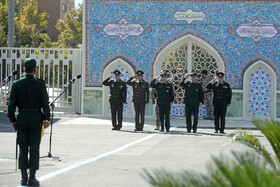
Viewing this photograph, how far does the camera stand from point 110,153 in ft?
37.6

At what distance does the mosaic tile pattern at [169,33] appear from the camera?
2209 centimetres

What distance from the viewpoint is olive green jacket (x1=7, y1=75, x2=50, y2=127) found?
7.90 metres

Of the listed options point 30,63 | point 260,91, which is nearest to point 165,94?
point 260,91

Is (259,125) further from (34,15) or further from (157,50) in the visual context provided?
(34,15)

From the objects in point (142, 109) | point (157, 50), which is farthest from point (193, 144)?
Answer: point (157, 50)

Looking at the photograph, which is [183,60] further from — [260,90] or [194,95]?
[194,95]

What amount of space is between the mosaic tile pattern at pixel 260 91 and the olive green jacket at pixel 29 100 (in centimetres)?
1502

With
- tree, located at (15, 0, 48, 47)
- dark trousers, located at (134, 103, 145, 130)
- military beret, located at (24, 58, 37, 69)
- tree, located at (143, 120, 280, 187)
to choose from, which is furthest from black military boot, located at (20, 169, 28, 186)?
tree, located at (15, 0, 48, 47)

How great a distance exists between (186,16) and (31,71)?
14932 mm

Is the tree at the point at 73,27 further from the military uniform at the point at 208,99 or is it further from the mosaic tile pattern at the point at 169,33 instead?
the military uniform at the point at 208,99

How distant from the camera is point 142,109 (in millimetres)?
17656

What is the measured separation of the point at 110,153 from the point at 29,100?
3763mm

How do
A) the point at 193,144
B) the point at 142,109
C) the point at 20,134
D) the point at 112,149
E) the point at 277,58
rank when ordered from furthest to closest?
the point at 277,58
the point at 142,109
the point at 193,144
the point at 112,149
the point at 20,134

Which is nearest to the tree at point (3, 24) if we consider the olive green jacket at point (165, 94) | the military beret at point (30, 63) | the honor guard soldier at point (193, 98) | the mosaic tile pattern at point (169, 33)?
the mosaic tile pattern at point (169, 33)
